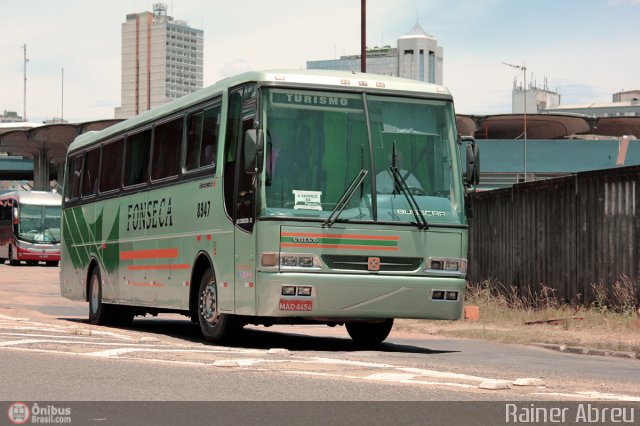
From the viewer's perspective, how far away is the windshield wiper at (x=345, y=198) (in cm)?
1450

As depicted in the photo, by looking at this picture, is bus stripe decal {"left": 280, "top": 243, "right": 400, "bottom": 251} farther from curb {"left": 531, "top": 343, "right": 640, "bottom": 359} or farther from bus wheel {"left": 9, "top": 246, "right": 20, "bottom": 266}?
bus wheel {"left": 9, "top": 246, "right": 20, "bottom": 266}

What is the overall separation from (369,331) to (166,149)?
4179mm

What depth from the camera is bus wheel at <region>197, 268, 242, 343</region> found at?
50.9 ft

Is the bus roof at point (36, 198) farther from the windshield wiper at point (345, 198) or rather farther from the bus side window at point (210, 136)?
the windshield wiper at point (345, 198)

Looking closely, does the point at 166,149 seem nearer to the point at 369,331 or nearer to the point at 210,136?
the point at 210,136

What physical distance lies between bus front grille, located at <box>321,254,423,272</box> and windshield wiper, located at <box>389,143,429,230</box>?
1.51ft

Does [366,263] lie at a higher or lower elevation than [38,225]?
lower

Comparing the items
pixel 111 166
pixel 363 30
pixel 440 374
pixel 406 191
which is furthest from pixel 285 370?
pixel 363 30

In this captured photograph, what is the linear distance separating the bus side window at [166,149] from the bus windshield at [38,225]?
4154 cm

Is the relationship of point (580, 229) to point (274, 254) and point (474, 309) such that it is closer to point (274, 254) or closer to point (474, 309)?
point (474, 309)

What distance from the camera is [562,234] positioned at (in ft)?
71.9

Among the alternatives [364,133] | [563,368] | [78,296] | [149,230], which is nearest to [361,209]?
[364,133]
